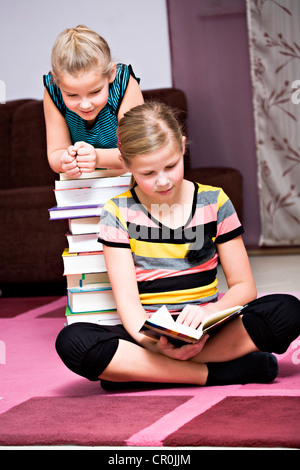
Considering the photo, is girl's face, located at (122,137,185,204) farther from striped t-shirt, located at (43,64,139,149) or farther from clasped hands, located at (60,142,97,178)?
striped t-shirt, located at (43,64,139,149)

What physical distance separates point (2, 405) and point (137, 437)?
1.24 ft

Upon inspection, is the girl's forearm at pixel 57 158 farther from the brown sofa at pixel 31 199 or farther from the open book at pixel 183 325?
the brown sofa at pixel 31 199

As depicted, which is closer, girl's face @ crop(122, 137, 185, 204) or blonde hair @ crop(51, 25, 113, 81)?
girl's face @ crop(122, 137, 185, 204)

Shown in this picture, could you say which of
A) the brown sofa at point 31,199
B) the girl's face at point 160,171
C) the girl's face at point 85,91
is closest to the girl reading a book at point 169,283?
the girl's face at point 160,171

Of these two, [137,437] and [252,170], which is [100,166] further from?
[252,170]

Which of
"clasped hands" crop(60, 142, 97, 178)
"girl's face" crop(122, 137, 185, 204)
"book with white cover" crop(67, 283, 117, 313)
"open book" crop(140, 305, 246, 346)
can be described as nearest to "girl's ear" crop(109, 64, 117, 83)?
"clasped hands" crop(60, 142, 97, 178)

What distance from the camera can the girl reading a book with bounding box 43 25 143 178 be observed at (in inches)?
57.2

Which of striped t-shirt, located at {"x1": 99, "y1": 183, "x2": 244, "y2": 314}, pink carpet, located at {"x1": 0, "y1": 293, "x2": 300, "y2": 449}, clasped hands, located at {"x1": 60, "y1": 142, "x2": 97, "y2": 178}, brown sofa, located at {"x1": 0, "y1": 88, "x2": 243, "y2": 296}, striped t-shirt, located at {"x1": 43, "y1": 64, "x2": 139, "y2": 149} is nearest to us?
pink carpet, located at {"x1": 0, "y1": 293, "x2": 300, "y2": 449}

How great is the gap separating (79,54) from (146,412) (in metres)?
Result: 0.76

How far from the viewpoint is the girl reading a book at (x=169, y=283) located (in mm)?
1270

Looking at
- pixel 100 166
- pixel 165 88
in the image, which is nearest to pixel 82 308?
pixel 100 166

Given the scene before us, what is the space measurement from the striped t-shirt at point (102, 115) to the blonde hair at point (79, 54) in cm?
12

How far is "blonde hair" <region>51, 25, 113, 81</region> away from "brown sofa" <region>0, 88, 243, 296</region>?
797 millimetres

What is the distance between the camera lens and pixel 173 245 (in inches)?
54.4
